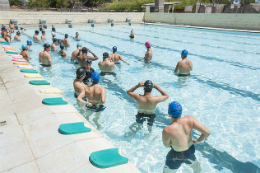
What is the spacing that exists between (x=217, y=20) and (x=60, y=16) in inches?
746

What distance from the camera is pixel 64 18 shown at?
2473 cm

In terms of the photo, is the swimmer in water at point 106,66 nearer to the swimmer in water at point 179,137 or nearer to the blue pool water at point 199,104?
the blue pool water at point 199,104

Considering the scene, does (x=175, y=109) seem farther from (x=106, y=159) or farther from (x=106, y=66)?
(x=106, y=66)

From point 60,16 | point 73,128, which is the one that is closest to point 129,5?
point 60,16

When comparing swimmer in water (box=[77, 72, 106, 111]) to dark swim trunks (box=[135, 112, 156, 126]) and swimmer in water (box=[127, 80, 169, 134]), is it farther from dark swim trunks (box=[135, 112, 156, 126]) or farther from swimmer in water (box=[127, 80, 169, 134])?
dark swim trunks (box=[135, 112, 156, 126])

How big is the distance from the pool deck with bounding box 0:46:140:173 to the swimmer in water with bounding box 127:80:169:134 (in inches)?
45.5

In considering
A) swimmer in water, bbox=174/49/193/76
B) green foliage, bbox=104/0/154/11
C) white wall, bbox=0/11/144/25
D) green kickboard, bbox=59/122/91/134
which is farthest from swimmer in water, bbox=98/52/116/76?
green foliage, bbox=104/0/154/11

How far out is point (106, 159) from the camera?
2.54 metres

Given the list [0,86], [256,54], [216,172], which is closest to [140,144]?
[216,172]

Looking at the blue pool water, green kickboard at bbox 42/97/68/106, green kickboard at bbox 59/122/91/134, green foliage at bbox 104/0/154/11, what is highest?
green foliage at bbox 104/0/154/11

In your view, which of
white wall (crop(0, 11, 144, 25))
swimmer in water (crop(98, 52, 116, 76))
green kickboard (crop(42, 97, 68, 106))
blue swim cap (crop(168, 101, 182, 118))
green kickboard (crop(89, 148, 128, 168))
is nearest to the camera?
green kickboard (crop(89, 148, 128, 168))

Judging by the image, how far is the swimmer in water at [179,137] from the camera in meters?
2.70

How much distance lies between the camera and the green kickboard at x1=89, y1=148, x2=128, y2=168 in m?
2.44

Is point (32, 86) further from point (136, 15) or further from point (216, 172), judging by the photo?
point (136, 15)
